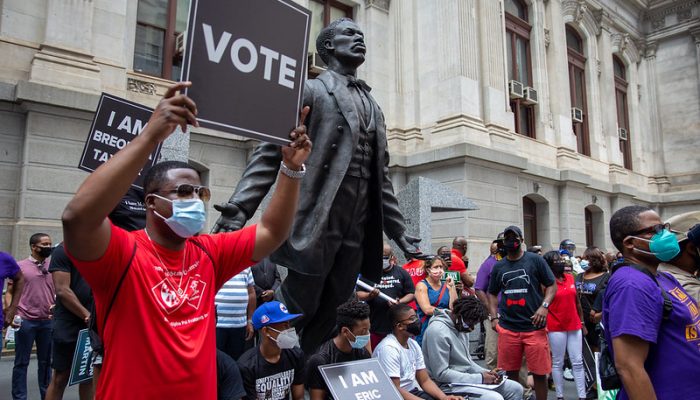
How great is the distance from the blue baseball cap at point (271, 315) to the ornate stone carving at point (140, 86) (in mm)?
8866

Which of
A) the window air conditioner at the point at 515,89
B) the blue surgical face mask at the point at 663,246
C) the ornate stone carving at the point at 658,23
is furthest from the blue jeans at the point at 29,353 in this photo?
the ornate stone carving at the point at 658,23

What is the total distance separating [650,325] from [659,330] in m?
0.15

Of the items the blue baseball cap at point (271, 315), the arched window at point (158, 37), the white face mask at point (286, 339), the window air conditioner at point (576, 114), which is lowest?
the white face mask at point (286, 339)

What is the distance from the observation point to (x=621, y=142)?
24594mm

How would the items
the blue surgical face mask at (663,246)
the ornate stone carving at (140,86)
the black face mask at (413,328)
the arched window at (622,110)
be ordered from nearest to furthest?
the blue surgical face mask at (663,246), the black face mask at (413,328), the ornate stone carving at (140,86), the arched window at (622,110)

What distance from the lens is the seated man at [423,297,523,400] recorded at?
5.57m

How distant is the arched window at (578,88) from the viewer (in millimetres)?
21250

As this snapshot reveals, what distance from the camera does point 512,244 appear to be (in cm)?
650

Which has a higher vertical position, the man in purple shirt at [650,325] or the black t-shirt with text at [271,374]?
the man in purple shirt at [650,325]

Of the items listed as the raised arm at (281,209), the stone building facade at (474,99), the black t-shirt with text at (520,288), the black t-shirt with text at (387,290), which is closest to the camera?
the raised arm at (281,209)

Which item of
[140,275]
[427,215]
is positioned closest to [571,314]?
[427,215]

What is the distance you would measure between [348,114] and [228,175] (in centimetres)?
979

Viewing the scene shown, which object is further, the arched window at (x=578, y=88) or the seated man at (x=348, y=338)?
the arched window at (x=578, y=88)

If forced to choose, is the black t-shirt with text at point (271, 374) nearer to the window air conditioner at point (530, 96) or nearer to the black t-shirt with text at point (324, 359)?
the black t-shirt with text at point (324, 359)
